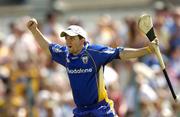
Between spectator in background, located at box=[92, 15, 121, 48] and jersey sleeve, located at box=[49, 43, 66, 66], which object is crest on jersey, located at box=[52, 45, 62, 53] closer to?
jersey sleeve, located at box=[49, 43, 66, 66]

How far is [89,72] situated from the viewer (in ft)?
37.4

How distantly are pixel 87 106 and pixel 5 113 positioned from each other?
483 cm

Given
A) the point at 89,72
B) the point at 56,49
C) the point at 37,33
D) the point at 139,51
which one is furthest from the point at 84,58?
the point at 37,33

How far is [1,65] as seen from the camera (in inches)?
690

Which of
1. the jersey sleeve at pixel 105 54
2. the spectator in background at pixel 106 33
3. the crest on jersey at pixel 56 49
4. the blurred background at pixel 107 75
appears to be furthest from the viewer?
the spectator in background at pixel 106 33

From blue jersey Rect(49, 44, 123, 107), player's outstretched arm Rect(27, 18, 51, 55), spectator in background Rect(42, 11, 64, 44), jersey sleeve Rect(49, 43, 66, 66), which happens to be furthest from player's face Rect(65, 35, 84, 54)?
spectator in background Rect(42, 11, 64, 44)

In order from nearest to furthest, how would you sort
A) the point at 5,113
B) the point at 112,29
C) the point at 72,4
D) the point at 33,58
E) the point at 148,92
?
the point at 148,92 → the point at 5,113 → the point at 33,58 → the point at 112,29 → the point at 72,4

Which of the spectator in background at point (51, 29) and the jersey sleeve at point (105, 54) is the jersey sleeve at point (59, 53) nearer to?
the jersey sleeve at point (105, 54)

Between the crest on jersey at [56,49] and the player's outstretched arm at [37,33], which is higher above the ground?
the player's outstretched arm at [37,33]

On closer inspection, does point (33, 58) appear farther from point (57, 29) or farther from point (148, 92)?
point (148, 92)

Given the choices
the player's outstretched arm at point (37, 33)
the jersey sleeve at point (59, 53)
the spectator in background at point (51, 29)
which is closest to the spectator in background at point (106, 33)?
the spectator in background at point (51, 29)

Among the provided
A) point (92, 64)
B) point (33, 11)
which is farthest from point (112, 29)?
point (92, 64)

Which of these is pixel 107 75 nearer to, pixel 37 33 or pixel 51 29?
pixel 37 33

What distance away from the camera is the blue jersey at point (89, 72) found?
37.4 feet
